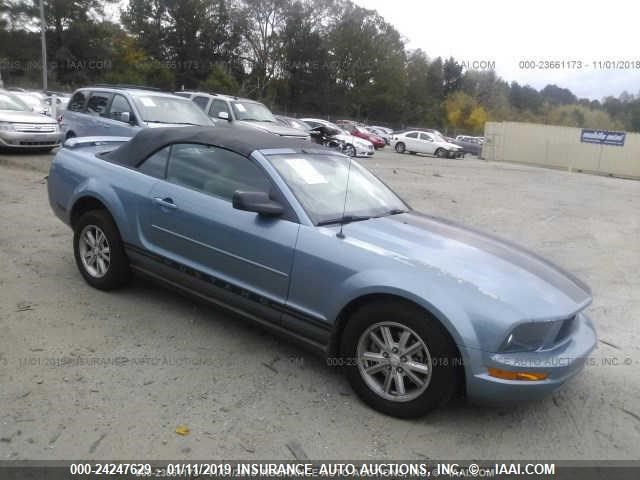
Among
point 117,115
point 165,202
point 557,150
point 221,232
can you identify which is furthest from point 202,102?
point 557,150

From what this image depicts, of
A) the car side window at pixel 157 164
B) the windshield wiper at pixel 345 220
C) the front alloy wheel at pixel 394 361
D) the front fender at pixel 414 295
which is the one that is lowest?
the front alloy wheel at pixel 394 361

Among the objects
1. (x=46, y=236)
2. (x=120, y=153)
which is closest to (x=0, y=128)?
(x=46, y=236)

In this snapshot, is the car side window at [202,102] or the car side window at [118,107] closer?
the car side window at [118,107]

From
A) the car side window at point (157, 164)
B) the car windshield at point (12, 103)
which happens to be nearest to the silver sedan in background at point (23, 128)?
the car windshield at point (12, 103)

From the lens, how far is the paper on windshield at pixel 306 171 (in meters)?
4.09

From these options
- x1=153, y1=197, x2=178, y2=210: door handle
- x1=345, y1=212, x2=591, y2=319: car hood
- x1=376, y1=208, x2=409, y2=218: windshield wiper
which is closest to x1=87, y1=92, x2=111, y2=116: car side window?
x1=153, y1=197, x2=178, y2=210: door handle

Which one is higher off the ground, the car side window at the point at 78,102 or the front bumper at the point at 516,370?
the car side window at the point at 78,102

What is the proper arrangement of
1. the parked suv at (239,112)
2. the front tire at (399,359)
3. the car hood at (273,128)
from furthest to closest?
the parked suv at (239,112)
the car hood at (273,128)
the front tire at (399,359)

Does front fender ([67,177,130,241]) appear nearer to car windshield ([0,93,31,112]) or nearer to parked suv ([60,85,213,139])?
parked suv ([60,85,213,139])

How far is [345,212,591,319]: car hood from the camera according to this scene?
10.5ft

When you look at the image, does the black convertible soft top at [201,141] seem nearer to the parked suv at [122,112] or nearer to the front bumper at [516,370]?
the front bumper at [516,370]

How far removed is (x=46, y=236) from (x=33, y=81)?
48.4 meters

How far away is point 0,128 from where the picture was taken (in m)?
11.9

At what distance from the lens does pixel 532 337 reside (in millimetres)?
3104
